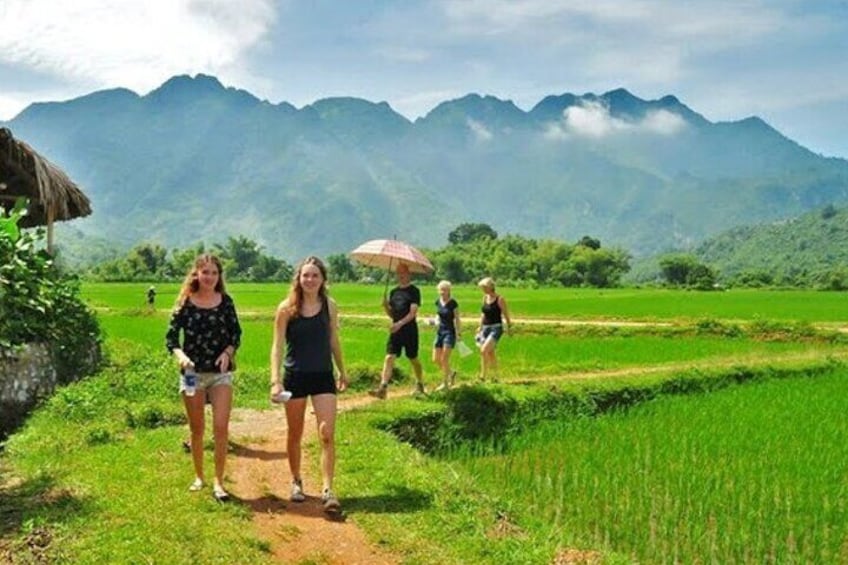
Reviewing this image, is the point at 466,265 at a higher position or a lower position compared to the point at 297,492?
higher

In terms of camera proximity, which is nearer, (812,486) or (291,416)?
(291,416)

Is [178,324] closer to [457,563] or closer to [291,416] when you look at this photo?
[291,416]

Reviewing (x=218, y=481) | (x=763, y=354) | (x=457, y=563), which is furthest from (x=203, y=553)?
(x=763, y=354)

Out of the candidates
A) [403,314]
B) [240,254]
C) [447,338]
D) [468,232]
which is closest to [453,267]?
[240,254]

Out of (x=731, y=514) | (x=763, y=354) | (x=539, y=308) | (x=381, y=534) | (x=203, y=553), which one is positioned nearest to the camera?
(x=203, y=553)

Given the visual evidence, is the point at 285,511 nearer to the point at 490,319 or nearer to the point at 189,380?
the point at 189,380

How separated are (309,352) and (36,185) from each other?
10.4 meters

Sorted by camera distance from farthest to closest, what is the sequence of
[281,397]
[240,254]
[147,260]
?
[240,254] → [147,260] → [281,397]

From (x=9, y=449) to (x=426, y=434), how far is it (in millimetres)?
4640

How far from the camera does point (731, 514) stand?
723 cm

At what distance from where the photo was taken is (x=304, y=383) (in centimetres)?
647

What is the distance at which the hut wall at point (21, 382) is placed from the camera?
1007cm

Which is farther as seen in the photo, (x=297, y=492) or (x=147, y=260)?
(x=147, y=260)

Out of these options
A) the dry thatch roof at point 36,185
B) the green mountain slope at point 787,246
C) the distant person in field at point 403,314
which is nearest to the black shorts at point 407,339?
the distant person in field at point 403,314
